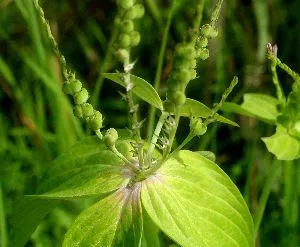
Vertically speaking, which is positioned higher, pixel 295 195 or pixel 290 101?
pixel 290 101

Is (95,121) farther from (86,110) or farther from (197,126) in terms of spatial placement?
(197,126)

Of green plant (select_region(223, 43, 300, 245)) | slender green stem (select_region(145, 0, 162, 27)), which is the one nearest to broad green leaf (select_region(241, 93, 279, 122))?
green plant (select_region(223, 43, 300, 245))

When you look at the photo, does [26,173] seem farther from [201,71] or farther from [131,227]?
[131,227]

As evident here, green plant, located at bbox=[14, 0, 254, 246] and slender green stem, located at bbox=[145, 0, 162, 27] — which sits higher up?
slender green stem, located at bbox=[145, 0, 162, 27]

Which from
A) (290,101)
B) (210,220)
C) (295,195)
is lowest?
(295,195)

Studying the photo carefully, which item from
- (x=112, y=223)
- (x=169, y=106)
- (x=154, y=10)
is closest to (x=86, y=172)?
(x=112, y=223)

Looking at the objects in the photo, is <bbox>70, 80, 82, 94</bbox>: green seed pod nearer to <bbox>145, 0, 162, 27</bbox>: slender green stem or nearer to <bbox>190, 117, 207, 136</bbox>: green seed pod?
<bbox>190, 117, 207, 136</bbox>: green seed pod

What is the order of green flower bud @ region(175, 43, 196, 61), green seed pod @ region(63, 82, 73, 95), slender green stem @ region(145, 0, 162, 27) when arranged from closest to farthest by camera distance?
1. green flower bud @ region(175, 43, 196, 61)
2. green seed pod @ region(63, 82, 73, 95)
3. slender green stem @ region(145, 0, 162, 27)

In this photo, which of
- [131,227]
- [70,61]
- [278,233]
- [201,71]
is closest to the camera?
[131,227]

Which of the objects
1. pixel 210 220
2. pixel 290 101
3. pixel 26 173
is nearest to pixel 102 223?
pixel 210 220
